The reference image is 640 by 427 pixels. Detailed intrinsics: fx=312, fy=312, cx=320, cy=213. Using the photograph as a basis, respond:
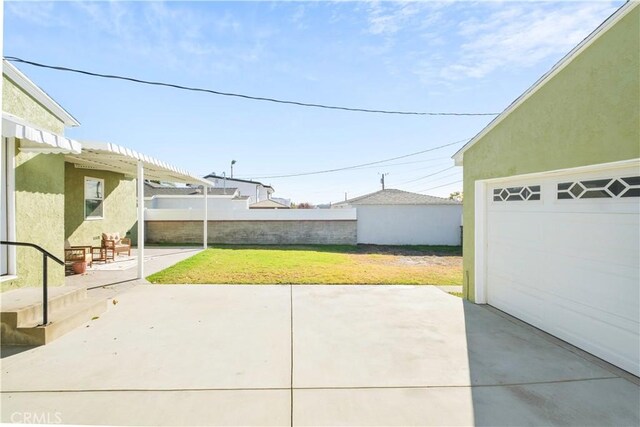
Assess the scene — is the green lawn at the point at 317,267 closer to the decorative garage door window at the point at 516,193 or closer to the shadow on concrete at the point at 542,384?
the decorative garage door window at the point at 516,193

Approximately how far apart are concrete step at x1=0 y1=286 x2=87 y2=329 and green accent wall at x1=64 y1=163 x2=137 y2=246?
6.64 m

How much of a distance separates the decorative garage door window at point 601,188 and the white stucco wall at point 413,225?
12.9 m

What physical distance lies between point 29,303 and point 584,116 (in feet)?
26.7

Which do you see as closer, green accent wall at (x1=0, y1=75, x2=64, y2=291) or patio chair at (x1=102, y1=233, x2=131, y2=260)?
green accent wall at (x1=0, y1=75, x2=64, y2=291)

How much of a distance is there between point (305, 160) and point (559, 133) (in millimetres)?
34654

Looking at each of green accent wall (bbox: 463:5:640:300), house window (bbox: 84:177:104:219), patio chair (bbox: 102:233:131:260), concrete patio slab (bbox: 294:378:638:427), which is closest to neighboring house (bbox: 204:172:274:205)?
house window (bbox: 84:177:104:219)

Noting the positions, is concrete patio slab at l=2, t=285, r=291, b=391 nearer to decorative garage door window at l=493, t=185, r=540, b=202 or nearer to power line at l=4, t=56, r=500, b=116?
decorative garage door window at l=493, t=185, r=540, b=202

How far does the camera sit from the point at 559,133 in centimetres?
448

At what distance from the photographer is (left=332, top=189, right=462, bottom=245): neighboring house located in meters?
17.5

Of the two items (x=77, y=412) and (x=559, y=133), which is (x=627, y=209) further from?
(x=77, y=412)

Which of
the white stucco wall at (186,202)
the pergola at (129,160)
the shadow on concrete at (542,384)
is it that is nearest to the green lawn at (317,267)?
the pergola at (129,160)

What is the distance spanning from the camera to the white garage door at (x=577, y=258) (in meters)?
3.66

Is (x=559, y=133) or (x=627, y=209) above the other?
(x=559, y=133)

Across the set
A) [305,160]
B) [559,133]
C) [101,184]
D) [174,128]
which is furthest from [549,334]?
→ [305,160]
